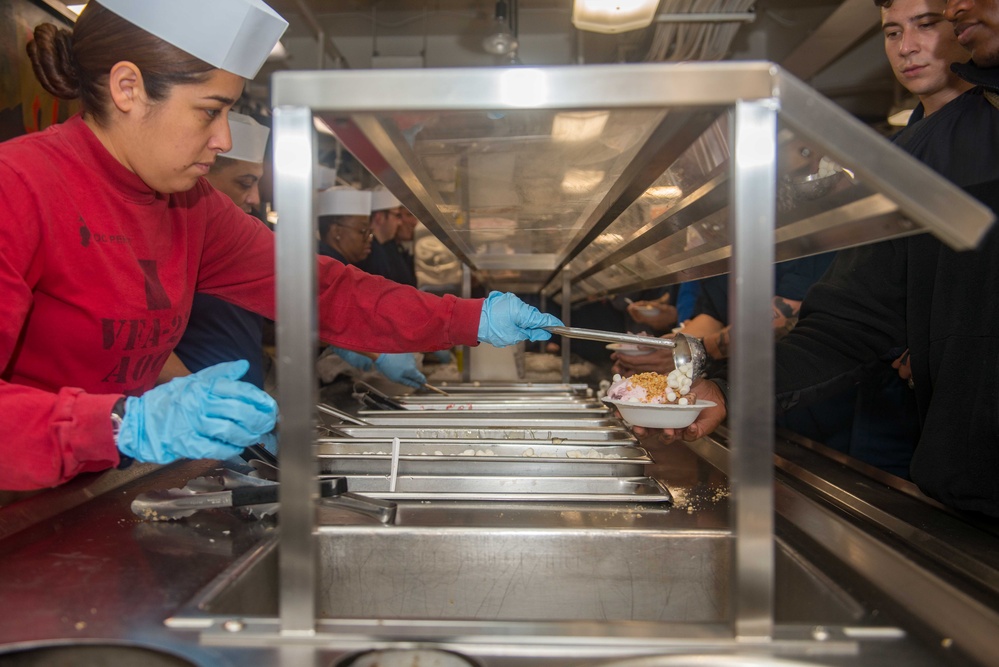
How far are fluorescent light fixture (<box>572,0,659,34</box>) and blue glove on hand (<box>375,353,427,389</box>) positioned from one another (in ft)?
5.62

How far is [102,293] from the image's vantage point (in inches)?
45.6

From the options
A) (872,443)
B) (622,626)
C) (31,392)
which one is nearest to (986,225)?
(622,626)

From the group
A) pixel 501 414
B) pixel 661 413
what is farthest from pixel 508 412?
pixel 661 413

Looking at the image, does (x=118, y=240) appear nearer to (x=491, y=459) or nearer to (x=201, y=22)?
(x=201, y=22)

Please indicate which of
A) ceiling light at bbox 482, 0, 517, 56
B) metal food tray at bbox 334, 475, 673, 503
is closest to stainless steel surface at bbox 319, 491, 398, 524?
metal food tray at bbox 334, 475, 673, 503

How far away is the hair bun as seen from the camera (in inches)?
46.0

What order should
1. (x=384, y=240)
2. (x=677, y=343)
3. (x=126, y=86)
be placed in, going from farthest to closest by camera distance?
(x=384, y=240)
(x=677, y=343)
(x=126, y=86)

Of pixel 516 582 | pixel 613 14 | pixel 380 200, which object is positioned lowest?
pixel 516 582

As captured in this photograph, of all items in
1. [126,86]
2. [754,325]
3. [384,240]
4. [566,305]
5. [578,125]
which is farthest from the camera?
[384,240]

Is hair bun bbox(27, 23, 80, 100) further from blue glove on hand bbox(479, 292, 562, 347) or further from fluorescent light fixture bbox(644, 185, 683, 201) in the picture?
fluorescent light fixture bbox(644, 185, 683, 201)

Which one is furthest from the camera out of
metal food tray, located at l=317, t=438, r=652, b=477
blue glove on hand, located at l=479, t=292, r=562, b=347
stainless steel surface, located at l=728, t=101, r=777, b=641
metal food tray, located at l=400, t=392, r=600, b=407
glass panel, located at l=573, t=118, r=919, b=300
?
metal food tray, located at l=400, t=392, r=600, b=407

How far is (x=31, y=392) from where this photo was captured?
851 mm

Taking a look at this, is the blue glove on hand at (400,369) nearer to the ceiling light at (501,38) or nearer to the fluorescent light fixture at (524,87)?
the ceiling light at (501,38)

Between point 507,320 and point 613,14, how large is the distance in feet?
6.87
